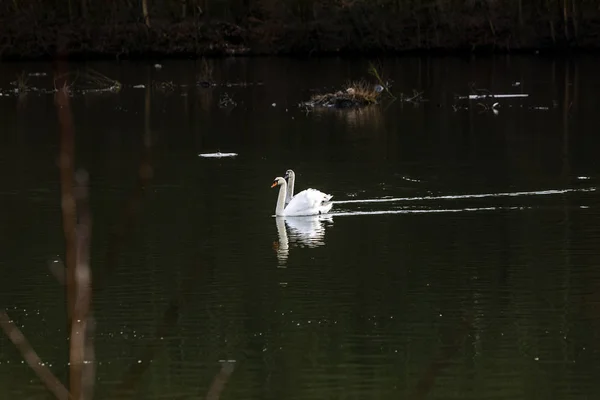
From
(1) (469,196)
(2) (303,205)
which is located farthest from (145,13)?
(2) (303,205)

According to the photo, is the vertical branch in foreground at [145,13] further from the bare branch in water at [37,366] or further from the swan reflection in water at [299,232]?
the bare branch in water at [37,366]

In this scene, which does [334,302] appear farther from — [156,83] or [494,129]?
[156,83]

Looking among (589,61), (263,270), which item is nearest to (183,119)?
(263,270)

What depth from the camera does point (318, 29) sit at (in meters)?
70.2

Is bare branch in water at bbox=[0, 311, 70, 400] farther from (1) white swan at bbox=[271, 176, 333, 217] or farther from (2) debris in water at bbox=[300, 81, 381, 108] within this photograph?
(2) debris in water at bbox=[300, 81, 381, 108]

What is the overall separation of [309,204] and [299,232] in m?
1.15

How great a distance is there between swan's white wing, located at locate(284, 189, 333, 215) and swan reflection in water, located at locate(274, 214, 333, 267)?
10 centimetres

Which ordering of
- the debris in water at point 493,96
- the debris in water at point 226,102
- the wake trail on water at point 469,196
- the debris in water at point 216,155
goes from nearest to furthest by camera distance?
the wake trail on water at point 469,196 < the debris in water at point 216,155 < the debris in water at point 226,102 < the debris in water at point 493,96

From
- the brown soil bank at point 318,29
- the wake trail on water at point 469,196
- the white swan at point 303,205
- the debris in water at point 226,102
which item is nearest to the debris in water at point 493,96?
the debris in water at point 226,102

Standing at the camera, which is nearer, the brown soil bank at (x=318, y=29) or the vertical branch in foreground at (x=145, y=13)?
the brown soil bank at (x=318, y=29)

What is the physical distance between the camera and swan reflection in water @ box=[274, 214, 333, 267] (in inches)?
687

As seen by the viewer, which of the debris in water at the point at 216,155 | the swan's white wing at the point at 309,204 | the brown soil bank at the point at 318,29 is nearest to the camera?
the swan's white wing at the point at 309,204

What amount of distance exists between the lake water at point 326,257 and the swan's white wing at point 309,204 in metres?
0.23

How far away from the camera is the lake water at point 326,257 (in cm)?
1070
